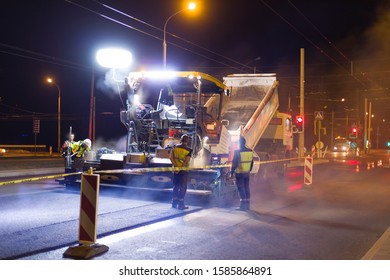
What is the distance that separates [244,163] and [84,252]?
501cm

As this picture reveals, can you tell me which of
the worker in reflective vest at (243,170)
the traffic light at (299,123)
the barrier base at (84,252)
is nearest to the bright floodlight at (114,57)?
the worker in reflective vest at (243,170)

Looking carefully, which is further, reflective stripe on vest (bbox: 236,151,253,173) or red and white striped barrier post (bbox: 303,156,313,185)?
red and white striped barrier post (bbox: 303,156,313,185)

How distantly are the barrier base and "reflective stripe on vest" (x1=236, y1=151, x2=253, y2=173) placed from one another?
4.60 meters

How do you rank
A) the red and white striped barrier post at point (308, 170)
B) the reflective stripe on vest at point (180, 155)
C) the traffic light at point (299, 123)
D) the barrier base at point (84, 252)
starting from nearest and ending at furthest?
the barrier base at point (84, 252) < the reflective stripe on vest at point (180, 155) < the red and white striped barrier post at point (308, 170) < the traffic light at point (299, 123)

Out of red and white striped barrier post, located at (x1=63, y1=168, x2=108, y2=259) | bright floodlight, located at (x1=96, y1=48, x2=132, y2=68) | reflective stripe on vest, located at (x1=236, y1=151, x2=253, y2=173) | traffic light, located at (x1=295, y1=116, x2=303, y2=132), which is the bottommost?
red and white striped barrier post, located at (x1=63, y1=168, x2=108, y2=259)

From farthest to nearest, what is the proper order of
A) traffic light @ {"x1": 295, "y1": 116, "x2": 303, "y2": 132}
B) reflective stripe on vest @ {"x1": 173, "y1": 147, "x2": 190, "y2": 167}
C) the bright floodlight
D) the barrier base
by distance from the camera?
traffic light @ {"x1": 295, "y1": 116, "x2": 303, "y2": 132} < the bright floodlight < reflective stripe on vest @ {"x1": 173, "y1": 147, "x2": 190, "y2": 167} < the barrier base

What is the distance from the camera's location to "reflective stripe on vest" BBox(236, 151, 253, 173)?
394 inches

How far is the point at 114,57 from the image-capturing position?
447 inches

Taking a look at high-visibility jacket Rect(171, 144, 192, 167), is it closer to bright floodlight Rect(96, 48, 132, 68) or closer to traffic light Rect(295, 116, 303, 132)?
bright floodlight Rect(96, 48, 132, 68)

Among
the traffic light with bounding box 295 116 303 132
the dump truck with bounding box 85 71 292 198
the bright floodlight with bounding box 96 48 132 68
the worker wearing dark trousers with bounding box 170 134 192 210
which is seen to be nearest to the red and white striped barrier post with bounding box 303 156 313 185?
the dump truck with bounding box 85 71 292 198

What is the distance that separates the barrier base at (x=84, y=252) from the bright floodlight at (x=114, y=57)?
626 cm

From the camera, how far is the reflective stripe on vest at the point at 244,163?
10.0m

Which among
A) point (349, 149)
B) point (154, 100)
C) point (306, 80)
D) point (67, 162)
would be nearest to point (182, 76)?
point (154, 100)

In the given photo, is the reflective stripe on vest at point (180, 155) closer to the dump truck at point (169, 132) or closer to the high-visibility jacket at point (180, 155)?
the high-visibility jacket at point (180, 155)
